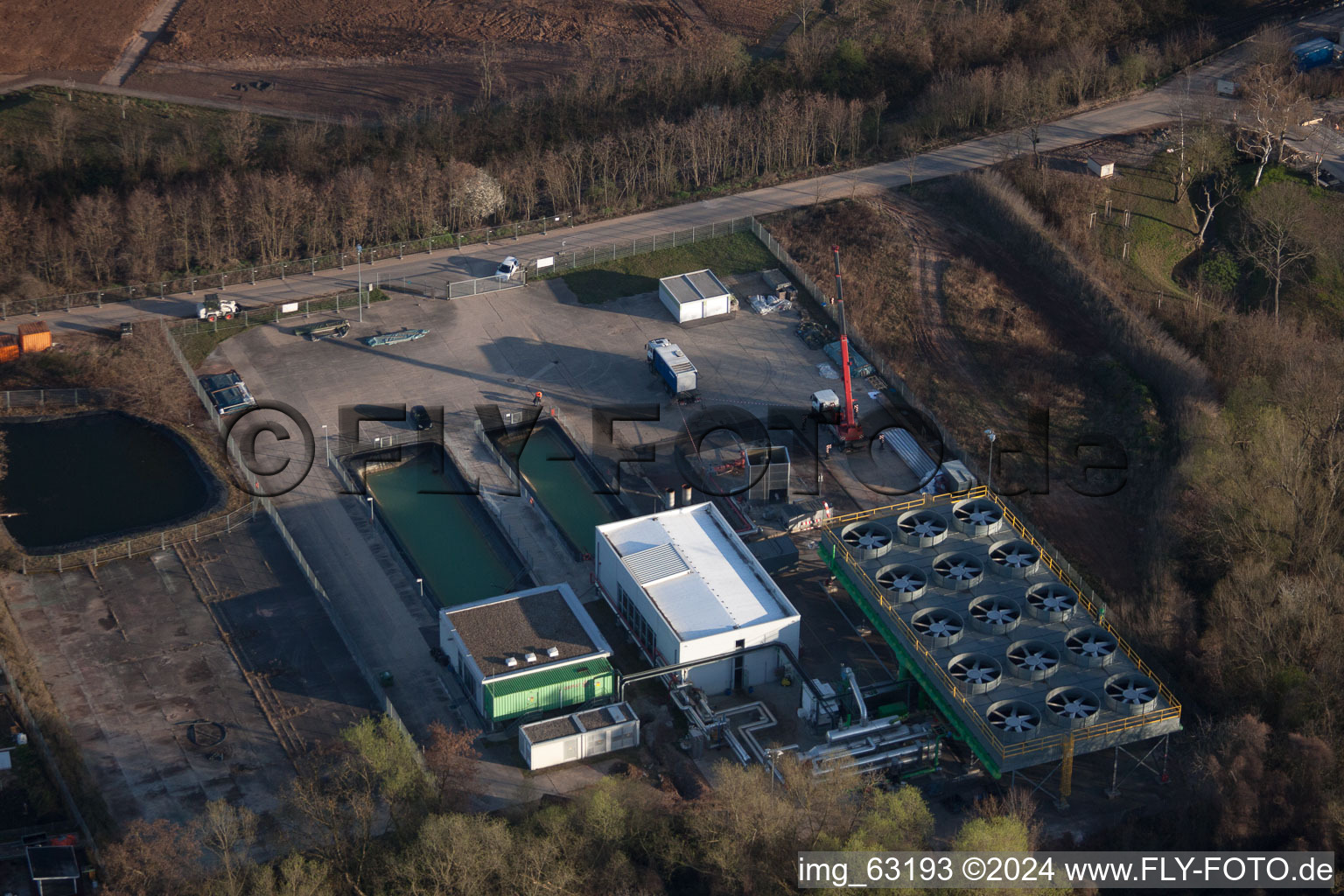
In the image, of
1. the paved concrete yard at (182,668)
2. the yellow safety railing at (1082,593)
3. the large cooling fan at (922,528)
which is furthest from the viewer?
the large cooling fan at (922,528)

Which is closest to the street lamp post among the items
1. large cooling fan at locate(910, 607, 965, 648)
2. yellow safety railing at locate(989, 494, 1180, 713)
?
yellow safety railing at locate(989, 494, 1180, 713)

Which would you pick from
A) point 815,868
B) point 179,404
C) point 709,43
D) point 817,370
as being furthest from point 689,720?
point 709,43

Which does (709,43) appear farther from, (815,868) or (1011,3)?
(815,868)

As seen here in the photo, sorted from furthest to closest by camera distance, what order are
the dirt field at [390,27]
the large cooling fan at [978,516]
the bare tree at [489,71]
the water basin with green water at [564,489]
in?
the dirt field at [390,27] < the bare tree at [489,71] < the water basin with green water at [564,489] < the large cooling fan at [978,516]

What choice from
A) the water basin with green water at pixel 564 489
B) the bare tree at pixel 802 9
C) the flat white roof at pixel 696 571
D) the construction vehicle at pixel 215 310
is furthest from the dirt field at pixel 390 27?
the flat white roof at pixel 696 571

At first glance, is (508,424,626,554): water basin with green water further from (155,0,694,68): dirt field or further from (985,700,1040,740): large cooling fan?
(155,0,694,68): dirt field

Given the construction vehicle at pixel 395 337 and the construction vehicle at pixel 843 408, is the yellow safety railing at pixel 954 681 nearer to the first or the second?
the construction vehicle at pixel 843 408
